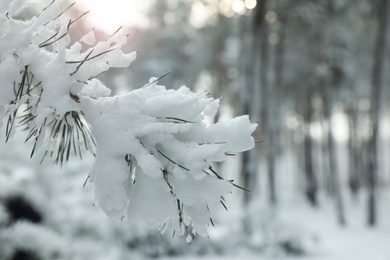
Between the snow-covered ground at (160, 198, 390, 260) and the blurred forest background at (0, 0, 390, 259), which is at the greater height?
the blurred forest background at (0, 0, 390, 259)

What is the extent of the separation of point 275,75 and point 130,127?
18.2m

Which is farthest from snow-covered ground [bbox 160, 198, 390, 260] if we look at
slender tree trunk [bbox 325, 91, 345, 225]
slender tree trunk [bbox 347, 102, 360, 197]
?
slender tree trunk [bbox 347, 102, 360, 197]

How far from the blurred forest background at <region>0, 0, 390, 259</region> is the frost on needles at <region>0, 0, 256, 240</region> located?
2.61 meters

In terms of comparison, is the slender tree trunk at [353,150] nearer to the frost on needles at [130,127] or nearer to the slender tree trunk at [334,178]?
the slender tree trunk at [334,178]

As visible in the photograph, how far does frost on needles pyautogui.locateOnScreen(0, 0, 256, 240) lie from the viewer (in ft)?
4.02

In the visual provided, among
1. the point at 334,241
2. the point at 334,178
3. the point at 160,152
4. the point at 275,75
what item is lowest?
the point at 334,241

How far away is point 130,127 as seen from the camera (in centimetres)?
127

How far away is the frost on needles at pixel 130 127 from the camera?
4.02 feet

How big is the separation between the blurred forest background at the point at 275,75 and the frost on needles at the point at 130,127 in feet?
8.58

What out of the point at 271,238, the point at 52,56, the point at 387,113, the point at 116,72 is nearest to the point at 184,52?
the point at 116,72

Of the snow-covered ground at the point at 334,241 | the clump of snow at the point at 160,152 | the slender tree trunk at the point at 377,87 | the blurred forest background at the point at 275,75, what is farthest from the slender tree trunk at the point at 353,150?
the clump of snow at the point at 160,152

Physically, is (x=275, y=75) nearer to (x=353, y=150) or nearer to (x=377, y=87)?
(x=377, y=87)

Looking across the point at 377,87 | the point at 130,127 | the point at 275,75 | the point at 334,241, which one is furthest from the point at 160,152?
the point at 275,75

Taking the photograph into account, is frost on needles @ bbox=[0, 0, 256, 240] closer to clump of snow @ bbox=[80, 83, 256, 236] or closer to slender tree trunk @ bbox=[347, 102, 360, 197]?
clump of snow @ bbox=[80, 83, 256, 236]
